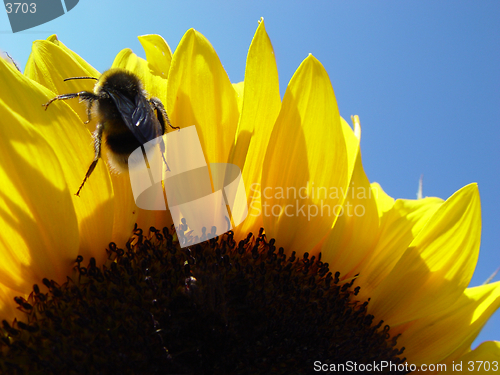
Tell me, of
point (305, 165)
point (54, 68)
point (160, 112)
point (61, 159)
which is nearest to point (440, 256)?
point (305, 165)

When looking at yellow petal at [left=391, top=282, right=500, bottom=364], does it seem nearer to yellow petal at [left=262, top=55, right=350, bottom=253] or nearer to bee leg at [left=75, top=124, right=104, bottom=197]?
yellow petal at [left=262, top=55, right=350, bottom=253]

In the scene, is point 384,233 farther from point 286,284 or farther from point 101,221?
point 101,221

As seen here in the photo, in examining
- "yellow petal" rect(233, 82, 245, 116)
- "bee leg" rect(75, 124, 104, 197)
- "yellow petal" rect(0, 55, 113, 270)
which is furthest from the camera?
"yellow petal" rect(233, 82, 245, 116)

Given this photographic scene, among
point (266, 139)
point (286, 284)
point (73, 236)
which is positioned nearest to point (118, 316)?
point (73, 236)

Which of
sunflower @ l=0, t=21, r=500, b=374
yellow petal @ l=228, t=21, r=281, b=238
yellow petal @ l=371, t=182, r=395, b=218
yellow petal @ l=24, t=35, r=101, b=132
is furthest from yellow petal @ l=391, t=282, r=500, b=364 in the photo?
yellow petal @ l=24, t=35, r=101, b=132

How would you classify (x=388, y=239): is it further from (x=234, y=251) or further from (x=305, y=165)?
(x=234, y=251)
